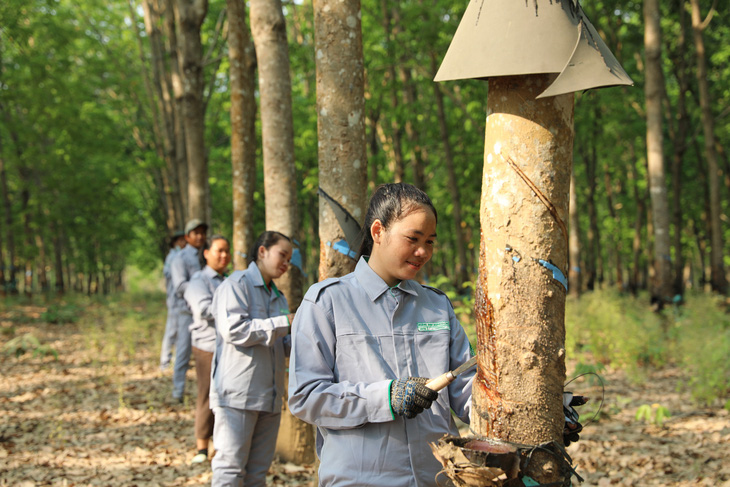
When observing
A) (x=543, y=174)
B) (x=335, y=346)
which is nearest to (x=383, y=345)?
(x=335, y=346)

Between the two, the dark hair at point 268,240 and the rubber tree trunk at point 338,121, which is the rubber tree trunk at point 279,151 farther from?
the rubber tree trunk at point 338,121

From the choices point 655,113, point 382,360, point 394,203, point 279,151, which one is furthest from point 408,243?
point 655,113

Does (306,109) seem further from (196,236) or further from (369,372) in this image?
(369,372)

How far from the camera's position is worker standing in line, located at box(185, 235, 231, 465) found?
19.5 feet

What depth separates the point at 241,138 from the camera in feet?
24.3

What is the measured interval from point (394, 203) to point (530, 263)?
0.63 metres

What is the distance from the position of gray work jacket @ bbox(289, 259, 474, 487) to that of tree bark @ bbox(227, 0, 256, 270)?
15.9 ft

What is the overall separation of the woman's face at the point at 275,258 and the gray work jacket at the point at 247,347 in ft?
0.26

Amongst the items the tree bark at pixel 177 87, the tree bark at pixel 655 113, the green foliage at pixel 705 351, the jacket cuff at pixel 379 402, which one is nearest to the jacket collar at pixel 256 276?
the jacket cuff at pixel 379 402

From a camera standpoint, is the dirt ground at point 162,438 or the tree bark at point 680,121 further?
the tree bark at point 680,121

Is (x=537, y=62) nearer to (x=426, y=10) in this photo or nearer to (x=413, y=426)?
(x=413, y=426)

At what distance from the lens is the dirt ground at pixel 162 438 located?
5.55 metres

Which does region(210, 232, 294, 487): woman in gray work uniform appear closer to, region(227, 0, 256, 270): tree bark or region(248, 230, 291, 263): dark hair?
region(248, 230, 291, 263): dark hair

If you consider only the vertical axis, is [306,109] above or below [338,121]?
above
